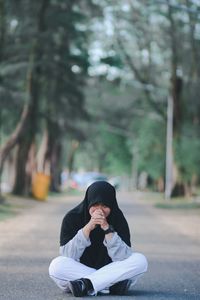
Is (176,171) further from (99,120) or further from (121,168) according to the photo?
(121,168)

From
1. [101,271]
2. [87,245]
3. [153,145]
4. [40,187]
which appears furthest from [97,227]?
[153,145]

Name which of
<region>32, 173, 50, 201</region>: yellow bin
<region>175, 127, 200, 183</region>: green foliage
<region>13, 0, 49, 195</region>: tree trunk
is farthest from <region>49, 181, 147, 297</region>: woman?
<region>175, 127, 200, 183</region>: green foliage

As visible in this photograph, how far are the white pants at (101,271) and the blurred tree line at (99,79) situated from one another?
1986cm

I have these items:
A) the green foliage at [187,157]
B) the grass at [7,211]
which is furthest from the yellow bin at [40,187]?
the grass at [7,211]

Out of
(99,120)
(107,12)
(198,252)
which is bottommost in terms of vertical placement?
(198,252)

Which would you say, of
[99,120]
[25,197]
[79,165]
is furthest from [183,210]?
[79,165]

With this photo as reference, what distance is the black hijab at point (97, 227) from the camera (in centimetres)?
809

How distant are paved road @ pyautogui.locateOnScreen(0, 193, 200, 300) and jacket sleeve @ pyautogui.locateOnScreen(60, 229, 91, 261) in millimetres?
431

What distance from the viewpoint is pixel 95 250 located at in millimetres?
8703

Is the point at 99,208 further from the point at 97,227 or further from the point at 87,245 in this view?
the point at 87,245

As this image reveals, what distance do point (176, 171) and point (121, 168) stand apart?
30.6 metres

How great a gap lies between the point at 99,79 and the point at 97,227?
35.2 metres

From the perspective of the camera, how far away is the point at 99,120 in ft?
234

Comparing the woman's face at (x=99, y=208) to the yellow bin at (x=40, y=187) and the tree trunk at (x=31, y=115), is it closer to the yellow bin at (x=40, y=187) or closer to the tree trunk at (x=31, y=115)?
the tree trunk at (x=31, y=115)
